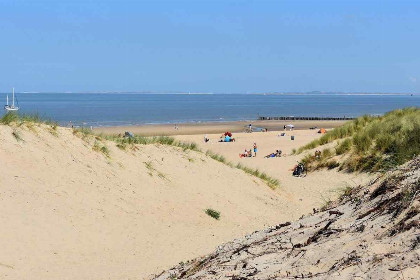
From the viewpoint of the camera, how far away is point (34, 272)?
809 centimetres

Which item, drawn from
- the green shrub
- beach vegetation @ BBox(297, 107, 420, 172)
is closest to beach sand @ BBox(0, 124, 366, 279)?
beach vegetation @ BBox(297, 107, 420, 172)

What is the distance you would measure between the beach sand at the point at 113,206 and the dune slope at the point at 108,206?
0.02 m

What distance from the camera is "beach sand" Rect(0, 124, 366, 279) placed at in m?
8.85

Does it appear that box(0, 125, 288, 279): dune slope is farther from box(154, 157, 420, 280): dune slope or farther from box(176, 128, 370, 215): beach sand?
box(154, 157, 420, 280): dune slope

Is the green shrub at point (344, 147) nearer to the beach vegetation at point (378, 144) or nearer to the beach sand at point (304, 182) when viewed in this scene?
the beach vegetation at point (378, 144)

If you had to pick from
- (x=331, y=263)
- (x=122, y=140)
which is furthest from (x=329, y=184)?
(x=331, y=263)

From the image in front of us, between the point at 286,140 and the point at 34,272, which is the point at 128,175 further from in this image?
the point at 286,140

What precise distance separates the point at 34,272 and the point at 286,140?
108ft

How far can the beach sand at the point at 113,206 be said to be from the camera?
29.0ft

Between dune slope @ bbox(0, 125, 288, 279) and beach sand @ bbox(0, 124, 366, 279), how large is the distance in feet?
0.07

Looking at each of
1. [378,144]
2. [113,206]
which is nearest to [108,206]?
[113,206]

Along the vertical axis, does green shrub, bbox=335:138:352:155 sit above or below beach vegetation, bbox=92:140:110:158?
below

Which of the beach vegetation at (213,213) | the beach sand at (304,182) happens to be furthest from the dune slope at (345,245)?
the beach vegetation at (213,213)

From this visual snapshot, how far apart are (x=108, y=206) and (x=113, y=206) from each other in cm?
12
